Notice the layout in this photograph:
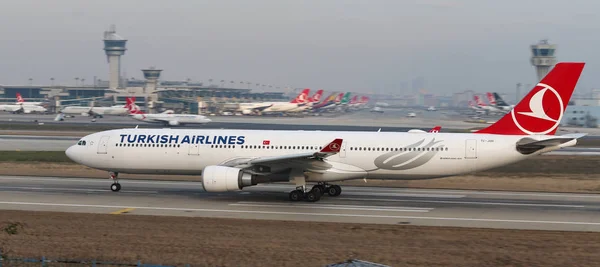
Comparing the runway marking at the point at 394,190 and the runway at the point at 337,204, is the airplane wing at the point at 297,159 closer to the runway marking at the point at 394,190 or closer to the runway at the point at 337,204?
the runway at the point at 337,204

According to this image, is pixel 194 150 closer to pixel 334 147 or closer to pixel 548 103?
pixel 334 147

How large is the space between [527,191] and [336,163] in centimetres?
1143

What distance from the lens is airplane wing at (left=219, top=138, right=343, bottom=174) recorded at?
30.1 m

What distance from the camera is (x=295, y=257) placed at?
1938 centimetres

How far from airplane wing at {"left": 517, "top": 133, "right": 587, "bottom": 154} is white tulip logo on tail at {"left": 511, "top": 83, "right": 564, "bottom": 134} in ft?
2.66

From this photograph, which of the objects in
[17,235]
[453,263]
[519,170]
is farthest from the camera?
[519,170]

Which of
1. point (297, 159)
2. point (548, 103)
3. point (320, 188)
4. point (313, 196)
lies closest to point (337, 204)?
point (313, 196)

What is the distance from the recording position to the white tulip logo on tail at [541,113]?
31594 millimetres

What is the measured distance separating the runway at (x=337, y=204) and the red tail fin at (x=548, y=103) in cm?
352

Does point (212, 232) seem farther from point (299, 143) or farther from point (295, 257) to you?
point (299, 143)

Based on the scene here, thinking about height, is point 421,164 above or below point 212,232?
above

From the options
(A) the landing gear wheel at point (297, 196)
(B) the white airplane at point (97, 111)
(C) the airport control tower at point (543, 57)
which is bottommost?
(A) the landing gear wheel at point (297, 196)

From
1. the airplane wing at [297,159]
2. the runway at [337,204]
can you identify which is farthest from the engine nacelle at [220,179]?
the airplane wing at [297,159]

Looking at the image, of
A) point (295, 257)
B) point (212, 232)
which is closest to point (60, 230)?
point (212, 232)
